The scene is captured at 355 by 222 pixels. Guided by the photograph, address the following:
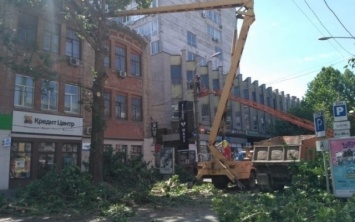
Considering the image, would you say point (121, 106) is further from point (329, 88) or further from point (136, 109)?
point (329, 88)

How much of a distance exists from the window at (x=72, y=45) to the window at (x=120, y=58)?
3.70 meters

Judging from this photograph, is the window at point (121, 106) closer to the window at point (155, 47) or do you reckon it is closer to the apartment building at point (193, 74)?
the apartment building at point (193, 74)

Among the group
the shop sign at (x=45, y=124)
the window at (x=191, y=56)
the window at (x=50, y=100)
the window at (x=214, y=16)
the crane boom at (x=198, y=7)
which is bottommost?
the shop sign at (x=45, y=124)

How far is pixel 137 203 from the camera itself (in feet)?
43.7

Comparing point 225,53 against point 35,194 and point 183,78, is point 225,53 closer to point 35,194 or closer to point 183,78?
point 183,78

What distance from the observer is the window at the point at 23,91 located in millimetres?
23078

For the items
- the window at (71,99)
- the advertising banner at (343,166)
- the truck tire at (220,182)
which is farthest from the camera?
the window at (71,99)

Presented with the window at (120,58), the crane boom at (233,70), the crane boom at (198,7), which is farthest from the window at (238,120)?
the crane boom at (233,70)

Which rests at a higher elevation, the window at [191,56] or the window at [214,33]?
the window at [214,33]

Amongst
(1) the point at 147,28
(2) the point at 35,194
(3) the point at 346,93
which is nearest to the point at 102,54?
(2) the point at 35,194

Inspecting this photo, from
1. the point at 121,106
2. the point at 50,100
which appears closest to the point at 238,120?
the point at 121,106

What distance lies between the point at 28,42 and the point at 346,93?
40349 millimetres

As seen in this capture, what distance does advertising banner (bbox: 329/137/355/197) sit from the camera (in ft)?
33.8

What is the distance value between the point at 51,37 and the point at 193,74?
19305 mm
